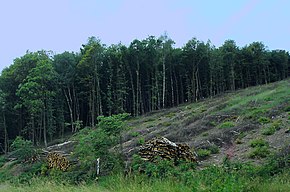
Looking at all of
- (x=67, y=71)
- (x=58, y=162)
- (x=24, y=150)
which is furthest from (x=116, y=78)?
(x=58, y=162)

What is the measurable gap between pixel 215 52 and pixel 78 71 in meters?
20.2

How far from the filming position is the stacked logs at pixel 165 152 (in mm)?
13812

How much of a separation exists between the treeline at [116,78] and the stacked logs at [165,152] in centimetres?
1935

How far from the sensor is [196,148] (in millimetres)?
15352

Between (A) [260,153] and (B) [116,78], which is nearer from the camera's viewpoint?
(A) [260,153]

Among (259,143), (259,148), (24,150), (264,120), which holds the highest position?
(264,120)

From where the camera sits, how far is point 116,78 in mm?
44844

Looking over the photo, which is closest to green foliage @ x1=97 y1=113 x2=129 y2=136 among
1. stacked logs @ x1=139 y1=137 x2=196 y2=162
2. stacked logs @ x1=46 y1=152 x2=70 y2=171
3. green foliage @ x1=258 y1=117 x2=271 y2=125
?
stacked logs @ x1=139 y1=137 x2=196 y2=162

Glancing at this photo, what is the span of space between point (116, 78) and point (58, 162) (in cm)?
2642

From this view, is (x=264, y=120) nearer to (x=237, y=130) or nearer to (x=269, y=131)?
(x=237, y=130)

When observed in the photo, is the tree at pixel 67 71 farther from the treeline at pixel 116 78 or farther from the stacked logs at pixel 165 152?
the stacked logs at pixel 165 152

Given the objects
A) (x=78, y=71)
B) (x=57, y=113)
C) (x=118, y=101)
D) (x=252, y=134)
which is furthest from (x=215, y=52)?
(x=252, y=134)

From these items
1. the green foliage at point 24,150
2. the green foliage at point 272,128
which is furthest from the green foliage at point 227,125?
the green foliage at point 24,150

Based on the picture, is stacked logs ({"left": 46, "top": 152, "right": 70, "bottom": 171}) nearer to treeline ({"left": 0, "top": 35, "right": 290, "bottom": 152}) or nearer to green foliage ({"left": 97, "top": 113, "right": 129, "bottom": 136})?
green foliage ({"left": 97, "top": 113, "right": 129, "bottom": 136})
